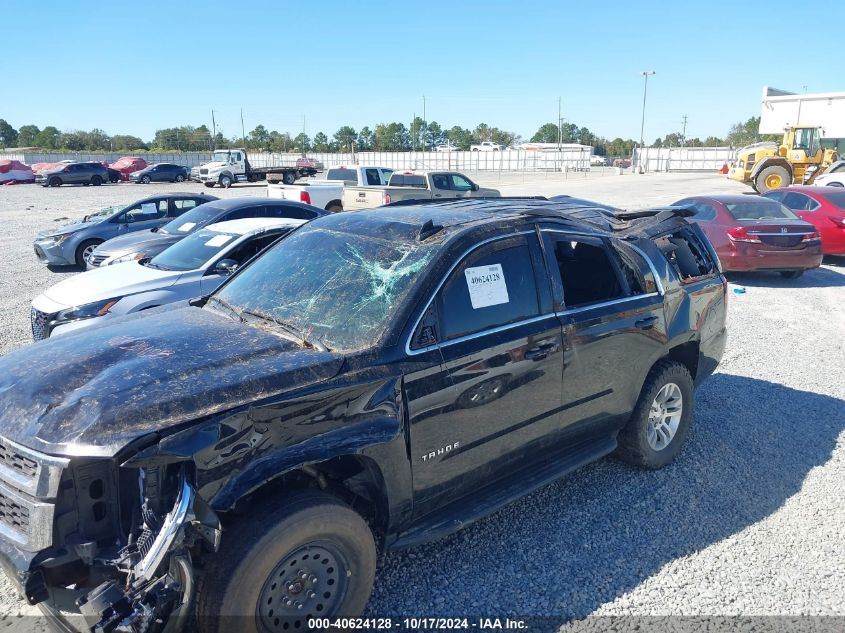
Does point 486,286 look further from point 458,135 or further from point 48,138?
point 458,135

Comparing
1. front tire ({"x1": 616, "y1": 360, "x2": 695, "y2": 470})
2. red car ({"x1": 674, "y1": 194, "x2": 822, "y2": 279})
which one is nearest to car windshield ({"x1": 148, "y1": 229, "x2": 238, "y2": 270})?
front tire ({"x1": 616, "y1": 360, "x2": 695, "y2": 470})

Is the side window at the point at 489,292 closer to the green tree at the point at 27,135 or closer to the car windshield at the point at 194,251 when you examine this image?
the car windshield at the point at 194,251

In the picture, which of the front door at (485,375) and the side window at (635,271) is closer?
the front door at (485,375)

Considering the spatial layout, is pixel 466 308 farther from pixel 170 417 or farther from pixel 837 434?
pixel 837 434

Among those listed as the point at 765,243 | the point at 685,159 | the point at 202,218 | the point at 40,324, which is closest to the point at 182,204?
the point at 202,218

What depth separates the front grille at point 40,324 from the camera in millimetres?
6168

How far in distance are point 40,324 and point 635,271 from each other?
5.57m

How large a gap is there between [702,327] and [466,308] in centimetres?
248

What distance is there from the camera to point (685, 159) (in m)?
61.4

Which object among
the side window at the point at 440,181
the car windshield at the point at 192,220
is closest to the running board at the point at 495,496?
the car windshield at the point at 192,220

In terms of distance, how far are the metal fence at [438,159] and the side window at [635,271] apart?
59.0m

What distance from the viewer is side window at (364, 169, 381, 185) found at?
21203 millimetres

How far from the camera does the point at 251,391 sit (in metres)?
2.61

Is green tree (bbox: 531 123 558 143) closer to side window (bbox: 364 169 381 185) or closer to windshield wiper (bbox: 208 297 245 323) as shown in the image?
side window (bbox: 364 169 381 185)
